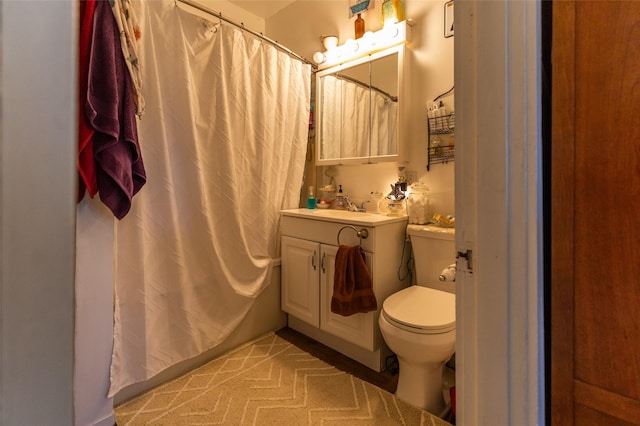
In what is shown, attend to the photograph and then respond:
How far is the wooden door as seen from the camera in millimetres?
475

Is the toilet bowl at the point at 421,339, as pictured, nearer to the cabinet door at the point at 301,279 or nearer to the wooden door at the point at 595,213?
the cabinet door at the point at 301,279

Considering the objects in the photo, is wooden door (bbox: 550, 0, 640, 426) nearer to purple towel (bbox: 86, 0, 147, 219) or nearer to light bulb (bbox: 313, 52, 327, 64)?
purple towel (bbox: 86, 0, 147, 219)

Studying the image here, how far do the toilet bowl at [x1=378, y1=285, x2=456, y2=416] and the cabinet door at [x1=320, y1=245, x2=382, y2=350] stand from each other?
23 cm

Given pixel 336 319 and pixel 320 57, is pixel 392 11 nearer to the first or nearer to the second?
pixel 320 57

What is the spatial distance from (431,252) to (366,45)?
1.41 metres

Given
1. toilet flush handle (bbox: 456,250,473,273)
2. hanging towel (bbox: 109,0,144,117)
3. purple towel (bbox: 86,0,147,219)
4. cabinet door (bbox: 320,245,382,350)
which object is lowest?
cabinet door (bbox: 320,245,382,350)

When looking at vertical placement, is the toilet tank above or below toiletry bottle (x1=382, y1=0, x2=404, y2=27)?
below

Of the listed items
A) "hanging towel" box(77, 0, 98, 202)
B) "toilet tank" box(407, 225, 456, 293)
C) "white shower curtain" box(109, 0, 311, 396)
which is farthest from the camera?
"toilet tank" box(407, 225, 456, 293)


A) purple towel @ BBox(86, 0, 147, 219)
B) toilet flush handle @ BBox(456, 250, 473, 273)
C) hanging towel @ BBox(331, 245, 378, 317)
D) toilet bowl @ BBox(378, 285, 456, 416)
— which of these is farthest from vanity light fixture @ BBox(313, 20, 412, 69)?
toilet flush handle @ BBox(456, 250, 473, 273)

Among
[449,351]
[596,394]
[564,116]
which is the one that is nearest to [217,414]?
[449,351]

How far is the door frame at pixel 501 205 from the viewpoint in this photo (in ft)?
1.81

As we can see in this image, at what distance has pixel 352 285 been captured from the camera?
5.59 feet

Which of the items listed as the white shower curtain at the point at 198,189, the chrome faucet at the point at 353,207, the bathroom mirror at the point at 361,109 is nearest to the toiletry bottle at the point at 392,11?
the bathroom mirror at the point at 361,109

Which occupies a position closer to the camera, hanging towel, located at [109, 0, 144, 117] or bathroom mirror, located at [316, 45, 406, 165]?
hanging towel, located at [109, 0, 144, 117]
